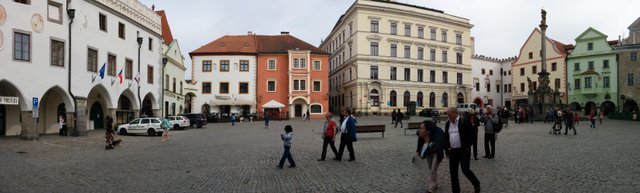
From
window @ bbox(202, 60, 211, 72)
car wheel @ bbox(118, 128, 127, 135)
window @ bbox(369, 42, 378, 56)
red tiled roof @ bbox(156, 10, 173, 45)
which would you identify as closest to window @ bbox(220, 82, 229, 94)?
window @ bbox(202, 60, 211, 72)

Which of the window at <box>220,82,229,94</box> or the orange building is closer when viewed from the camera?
the orange building

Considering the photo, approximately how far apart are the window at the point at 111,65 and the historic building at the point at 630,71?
5720cm

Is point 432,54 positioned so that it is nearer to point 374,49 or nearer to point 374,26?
point 374,49

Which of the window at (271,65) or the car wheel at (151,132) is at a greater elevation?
the window at (271,65)

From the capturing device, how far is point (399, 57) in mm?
59125

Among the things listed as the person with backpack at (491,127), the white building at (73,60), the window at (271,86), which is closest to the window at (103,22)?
the white building at (73,60)

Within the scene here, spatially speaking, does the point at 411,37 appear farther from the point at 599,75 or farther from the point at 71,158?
the point at 71,158

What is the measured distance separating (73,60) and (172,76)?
17.7 meters

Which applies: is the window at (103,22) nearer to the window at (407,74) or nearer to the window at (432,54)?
the window at (407,74)

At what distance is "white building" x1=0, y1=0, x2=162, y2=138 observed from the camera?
2012 centimetres

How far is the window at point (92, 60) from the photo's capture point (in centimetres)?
2443

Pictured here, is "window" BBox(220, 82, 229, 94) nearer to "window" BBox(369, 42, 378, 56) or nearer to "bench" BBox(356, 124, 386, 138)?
"window" BBox(369, 42, 378, 56)

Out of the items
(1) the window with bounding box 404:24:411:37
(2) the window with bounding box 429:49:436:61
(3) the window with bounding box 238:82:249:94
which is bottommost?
(3) the window with bounding box 238:82:249:94

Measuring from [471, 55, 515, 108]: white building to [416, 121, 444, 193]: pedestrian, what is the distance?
221 ft
